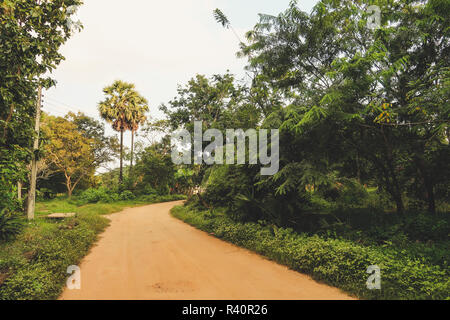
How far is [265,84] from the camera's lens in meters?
8.65

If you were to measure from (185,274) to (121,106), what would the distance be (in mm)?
21613

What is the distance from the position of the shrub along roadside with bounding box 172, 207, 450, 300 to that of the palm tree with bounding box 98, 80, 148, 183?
1985 cm

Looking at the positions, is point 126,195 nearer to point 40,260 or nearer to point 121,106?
point 121,106

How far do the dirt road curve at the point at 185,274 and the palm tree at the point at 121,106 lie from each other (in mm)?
17551

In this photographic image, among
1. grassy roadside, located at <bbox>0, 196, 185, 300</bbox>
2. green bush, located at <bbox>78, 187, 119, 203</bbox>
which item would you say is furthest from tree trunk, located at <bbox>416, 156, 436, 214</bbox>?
green bush, located at <bbox>78, 187, 119, 203</bbox>

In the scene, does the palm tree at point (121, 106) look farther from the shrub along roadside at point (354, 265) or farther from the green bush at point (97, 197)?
the shrub along roadside at point (354, 265)

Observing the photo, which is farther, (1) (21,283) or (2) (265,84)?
(2) (265,84)

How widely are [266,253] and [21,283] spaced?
494 centimetres

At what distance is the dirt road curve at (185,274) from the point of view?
411 cm

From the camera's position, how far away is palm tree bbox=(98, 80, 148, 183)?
22.7 metres

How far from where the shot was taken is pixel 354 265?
14.4ft

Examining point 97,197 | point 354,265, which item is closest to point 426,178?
point 354,265
